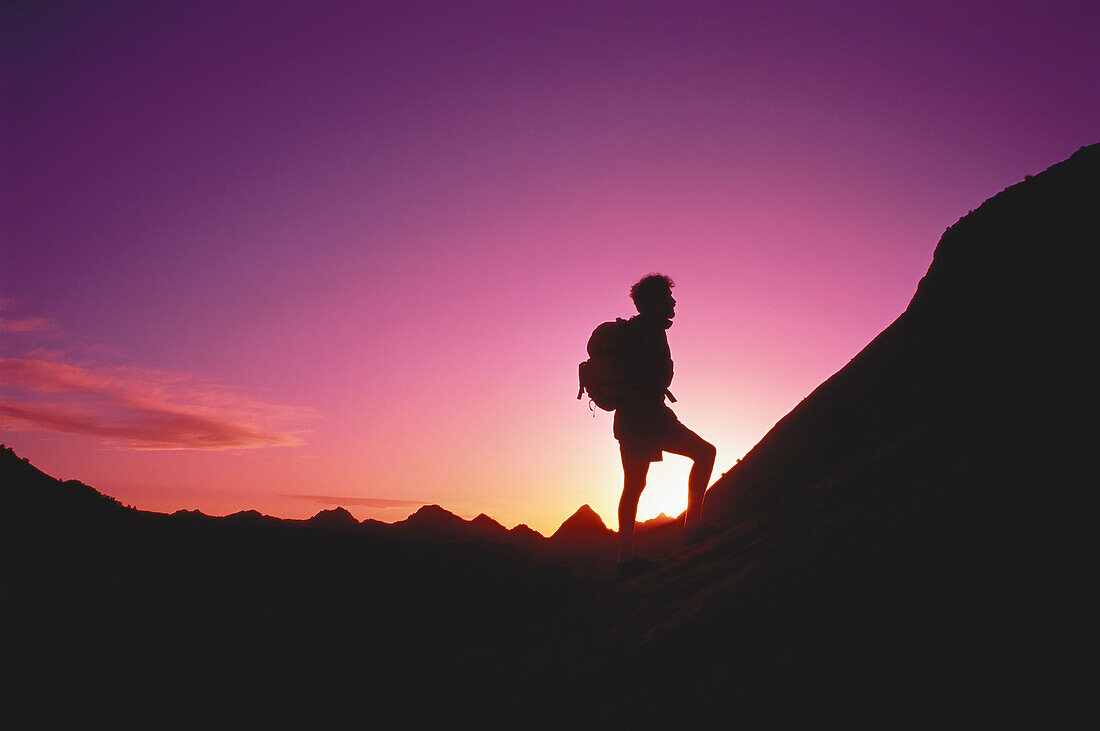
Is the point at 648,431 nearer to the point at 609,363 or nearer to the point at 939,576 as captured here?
the point at 609,363

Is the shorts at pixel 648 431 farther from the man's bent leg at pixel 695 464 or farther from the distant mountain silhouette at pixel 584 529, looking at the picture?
the distant mountain silhouette at pixel 584 529

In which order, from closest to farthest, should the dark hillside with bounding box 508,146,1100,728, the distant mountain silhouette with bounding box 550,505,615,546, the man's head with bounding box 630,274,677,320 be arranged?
the dark hillside with bounding box 508,146,1100,728
the man's head with bounding box 630,274,677,320
the distant mountain silhouette with bounding box 550,505,615,546

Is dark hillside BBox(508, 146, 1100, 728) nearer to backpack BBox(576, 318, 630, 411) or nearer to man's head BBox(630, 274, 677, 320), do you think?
backpack BBox(576, 318, 630, 411)

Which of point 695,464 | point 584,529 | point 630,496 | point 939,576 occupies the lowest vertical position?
point 584,529

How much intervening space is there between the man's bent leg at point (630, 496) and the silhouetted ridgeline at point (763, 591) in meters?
0.58

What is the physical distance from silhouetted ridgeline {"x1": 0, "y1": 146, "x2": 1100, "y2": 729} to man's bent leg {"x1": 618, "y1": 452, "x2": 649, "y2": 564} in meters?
0.58

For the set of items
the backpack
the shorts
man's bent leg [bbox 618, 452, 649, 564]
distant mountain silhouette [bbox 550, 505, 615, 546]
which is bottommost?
distant mountain silhouette [bbox 550, 505, 615, 546]

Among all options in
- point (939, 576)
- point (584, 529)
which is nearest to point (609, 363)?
point (939, 576)

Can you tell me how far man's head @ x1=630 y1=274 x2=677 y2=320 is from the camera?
22.5 feet

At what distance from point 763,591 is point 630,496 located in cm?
322

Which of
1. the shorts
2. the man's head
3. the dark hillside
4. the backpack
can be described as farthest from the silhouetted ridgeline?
the man's head

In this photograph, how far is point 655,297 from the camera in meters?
6.85

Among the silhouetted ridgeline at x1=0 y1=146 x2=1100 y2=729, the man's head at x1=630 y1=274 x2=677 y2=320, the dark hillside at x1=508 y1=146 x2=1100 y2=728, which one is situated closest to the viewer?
the dark hillside at x1=508 y1=146 x2=1100 y2=728

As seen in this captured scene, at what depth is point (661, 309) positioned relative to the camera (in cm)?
684
